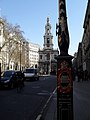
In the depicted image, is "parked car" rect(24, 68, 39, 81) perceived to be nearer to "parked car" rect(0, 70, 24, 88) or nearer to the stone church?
"parked car" rect(0, 70, 24, 88)

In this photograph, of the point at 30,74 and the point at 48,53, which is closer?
the point at 30,74

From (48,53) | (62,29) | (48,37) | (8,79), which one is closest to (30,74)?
(8,79)

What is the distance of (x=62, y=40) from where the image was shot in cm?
859

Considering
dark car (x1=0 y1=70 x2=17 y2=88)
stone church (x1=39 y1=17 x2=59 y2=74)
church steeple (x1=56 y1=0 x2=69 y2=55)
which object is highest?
stone church (x1=39 y1=17 x2=59 y2=74)

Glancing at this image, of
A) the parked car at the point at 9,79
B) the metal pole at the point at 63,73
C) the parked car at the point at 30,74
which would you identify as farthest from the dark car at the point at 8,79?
the metal pole at the point at 63,73

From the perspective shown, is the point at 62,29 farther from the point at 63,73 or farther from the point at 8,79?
the point at 8,79

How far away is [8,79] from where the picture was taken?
3253 cm

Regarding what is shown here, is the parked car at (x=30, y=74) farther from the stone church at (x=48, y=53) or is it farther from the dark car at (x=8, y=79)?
the stone church at (x=48, y=53)

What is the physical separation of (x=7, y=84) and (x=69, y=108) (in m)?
24.1

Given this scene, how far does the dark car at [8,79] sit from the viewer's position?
32156 mm

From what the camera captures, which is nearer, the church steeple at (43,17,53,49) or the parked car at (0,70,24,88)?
the parked car at (0,70,24,88)

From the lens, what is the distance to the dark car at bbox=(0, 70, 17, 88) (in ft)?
105

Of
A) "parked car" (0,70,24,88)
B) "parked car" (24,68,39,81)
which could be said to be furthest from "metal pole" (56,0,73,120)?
"parked car" (24,68,39,81)

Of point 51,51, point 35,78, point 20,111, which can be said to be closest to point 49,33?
point 51,51
